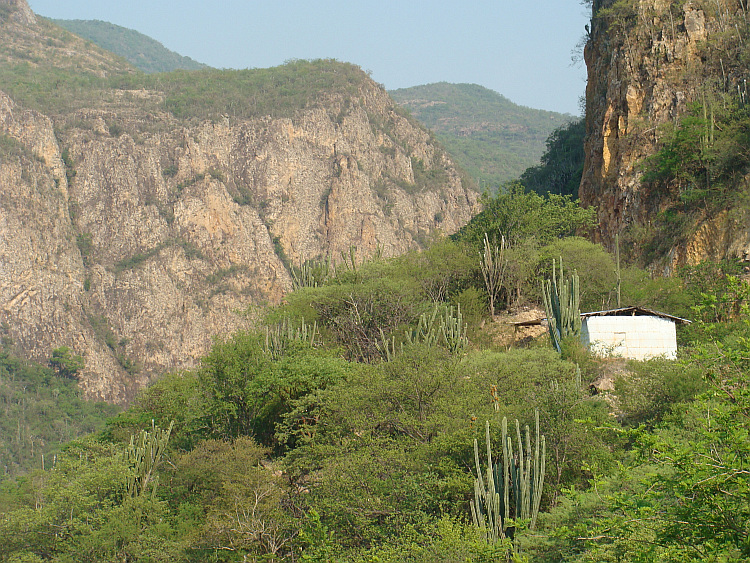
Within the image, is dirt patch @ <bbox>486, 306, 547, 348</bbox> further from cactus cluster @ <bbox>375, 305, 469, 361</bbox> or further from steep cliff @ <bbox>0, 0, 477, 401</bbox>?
steep cliff @ <bbox>0, 0, 477, 401</bbox>

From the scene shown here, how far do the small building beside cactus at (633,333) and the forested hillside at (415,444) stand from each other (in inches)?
41.0

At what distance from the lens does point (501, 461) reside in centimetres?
1978

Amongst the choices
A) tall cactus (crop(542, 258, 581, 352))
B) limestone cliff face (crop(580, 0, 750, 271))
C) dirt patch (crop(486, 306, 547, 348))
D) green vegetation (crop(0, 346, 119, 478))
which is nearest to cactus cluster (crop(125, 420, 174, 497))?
tall cactus (crop(542, 258, 581, 352))

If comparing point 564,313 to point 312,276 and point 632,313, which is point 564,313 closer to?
point 632,313

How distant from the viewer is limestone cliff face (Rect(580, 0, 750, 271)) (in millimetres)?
37219

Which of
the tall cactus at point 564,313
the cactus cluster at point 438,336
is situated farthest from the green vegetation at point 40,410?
the tall cactus at point 564,313

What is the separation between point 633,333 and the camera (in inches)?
1093

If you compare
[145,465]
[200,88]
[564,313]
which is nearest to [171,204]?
[200,88]

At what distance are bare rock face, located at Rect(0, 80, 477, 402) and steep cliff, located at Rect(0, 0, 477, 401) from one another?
0.59 ft

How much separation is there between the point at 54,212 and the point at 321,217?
33613 mm

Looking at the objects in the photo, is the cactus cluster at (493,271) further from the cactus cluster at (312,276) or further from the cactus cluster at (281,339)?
the cactus cluster at (312,276)

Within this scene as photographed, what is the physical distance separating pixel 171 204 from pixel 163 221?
2.97 metres

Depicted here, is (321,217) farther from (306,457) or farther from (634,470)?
(634,470)

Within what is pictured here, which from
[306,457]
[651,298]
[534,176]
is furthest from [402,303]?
[534,176]
